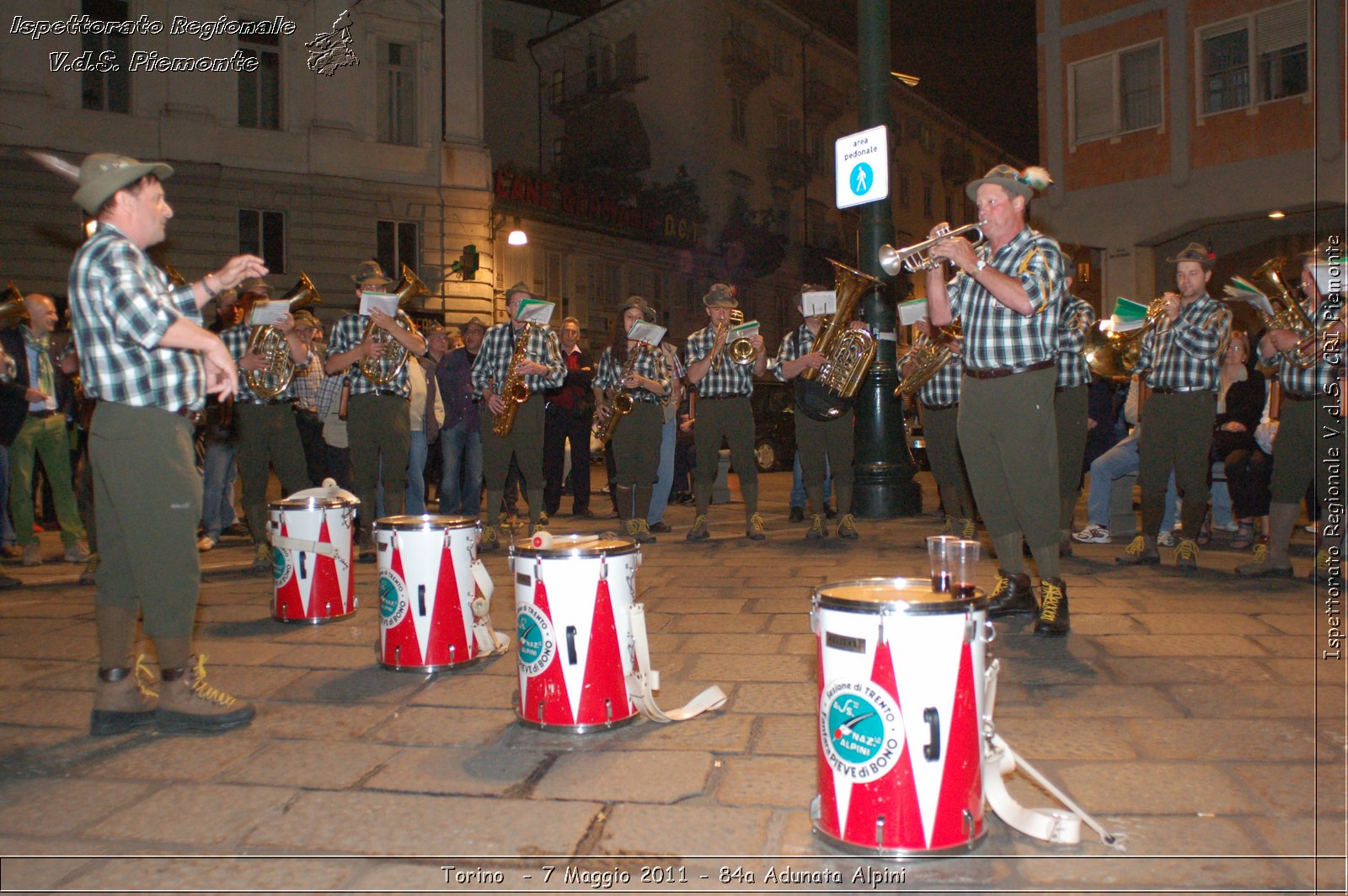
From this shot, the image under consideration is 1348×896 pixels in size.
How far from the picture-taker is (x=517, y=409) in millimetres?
9203

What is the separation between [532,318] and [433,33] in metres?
22.1

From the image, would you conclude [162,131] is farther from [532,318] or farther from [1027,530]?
[1027,530]

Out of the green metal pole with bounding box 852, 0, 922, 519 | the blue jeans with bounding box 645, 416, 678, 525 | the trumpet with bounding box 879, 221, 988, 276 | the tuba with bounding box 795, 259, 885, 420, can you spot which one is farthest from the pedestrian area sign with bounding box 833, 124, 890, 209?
the trumpet with bounding box 879, 221, 988, 276

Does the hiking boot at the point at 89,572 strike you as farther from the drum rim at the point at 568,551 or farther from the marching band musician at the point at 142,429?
the drum rim at the point at 568,551

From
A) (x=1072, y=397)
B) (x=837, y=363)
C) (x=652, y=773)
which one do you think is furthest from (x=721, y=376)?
(x=652, y=773)

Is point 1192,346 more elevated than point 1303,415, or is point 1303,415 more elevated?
point 1192,346

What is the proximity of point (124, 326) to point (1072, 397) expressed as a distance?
6.46 m

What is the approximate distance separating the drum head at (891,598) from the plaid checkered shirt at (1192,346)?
5.13 m

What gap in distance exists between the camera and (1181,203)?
71.3ft

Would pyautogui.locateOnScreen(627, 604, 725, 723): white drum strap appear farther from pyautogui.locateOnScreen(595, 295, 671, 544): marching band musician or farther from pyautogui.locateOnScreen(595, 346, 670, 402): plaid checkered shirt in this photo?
pyautogui.locateOnScreen(595, 346, 670, 402): plaid checkered shirt

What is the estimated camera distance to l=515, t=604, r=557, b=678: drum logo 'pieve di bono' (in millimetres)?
4082

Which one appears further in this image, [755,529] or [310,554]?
[755,529]

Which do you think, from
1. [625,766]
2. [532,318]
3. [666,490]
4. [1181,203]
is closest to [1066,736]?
[625,766]

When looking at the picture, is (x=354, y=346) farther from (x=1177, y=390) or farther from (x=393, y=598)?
(x=1177, y=390)
